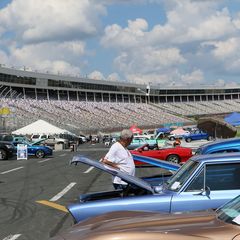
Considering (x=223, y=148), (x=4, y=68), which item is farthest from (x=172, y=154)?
(x=4, y=68)

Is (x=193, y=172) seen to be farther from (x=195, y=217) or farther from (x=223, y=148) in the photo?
(x=223, y=148)

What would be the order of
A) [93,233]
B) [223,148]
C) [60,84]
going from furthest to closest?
[60,84]
[223,148]
[93,233]

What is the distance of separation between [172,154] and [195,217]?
21283 mm

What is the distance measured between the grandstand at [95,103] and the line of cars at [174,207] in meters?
67.0

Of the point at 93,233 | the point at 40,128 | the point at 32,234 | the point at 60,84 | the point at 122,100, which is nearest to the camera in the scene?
the point at 93,233

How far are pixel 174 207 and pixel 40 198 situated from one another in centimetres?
786

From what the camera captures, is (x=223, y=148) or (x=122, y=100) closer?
(x=223, y=148)

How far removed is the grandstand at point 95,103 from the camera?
91.1m

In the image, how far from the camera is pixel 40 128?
56906 mm

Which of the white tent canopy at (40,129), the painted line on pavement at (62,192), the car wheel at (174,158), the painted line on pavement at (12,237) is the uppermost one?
the white tent canopy at (40,129)

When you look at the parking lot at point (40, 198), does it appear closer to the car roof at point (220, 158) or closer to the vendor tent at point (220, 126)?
the car roof at point (220, 158)

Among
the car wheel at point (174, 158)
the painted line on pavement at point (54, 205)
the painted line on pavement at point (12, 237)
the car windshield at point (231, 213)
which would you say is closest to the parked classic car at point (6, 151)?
the car wheel at point (174, 158)

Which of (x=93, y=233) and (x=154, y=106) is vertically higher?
(x=154, y=106)

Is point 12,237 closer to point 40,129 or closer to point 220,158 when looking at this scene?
point 220,158
